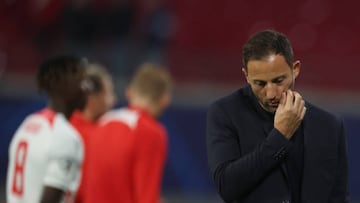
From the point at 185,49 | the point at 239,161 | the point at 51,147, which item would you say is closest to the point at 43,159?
the point at 51,147

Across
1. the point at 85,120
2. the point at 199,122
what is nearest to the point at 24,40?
the point at 199,122

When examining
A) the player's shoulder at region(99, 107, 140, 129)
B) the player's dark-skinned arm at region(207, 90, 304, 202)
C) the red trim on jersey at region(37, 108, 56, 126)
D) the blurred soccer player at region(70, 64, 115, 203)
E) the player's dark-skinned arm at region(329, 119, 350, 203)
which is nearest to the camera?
the player's dark-skinned arm at region(207, 90, 304, 202)

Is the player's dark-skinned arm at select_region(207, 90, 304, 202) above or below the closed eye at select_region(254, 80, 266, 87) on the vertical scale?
below

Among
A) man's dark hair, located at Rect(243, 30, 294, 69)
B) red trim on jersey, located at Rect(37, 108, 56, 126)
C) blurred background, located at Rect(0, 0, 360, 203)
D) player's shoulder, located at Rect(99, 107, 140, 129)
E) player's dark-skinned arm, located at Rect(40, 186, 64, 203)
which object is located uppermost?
blurred background, located at Rect(0, 0, 360, 203)

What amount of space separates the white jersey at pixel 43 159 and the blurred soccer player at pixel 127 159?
2.49 ft

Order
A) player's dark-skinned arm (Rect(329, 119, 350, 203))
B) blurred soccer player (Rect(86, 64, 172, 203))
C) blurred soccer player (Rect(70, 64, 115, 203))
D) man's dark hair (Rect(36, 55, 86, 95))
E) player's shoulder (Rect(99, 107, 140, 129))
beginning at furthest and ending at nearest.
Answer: blurred soccer player (Rect(70, 64, 115, 203))
player's shoulder (Rect(99, 107, 140, 129))
blurred soccer player (Rect(86, 64, 172, 203))
man's dark hair (Rect(36, 55, 86, 95))
player's dark-skinned arm (Rect(329, 119, 350, 203))

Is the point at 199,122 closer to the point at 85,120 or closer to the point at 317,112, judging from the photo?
the point at 85,120

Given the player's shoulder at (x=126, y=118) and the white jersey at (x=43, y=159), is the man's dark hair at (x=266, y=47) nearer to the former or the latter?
the white jersey at (x=43, y=159)

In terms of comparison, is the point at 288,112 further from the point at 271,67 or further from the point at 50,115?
the point at 50,115

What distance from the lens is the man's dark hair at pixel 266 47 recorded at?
367cm

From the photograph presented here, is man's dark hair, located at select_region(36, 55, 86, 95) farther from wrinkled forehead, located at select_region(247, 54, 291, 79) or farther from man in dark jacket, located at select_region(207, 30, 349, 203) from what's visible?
wrinkled forehead, located at select_region(247, 54, 291, 79)

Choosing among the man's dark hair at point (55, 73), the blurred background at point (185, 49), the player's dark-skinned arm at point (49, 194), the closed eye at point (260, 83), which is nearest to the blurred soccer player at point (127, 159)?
the man's dark hair at point (55, 73)

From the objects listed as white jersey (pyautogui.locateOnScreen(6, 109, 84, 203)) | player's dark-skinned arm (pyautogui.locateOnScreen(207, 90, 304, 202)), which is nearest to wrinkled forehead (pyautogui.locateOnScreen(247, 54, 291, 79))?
player's dark-skinned arm (pyautogui.locateOnScreen(207, 90, 304, 202))

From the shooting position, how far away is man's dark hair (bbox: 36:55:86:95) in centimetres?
520
